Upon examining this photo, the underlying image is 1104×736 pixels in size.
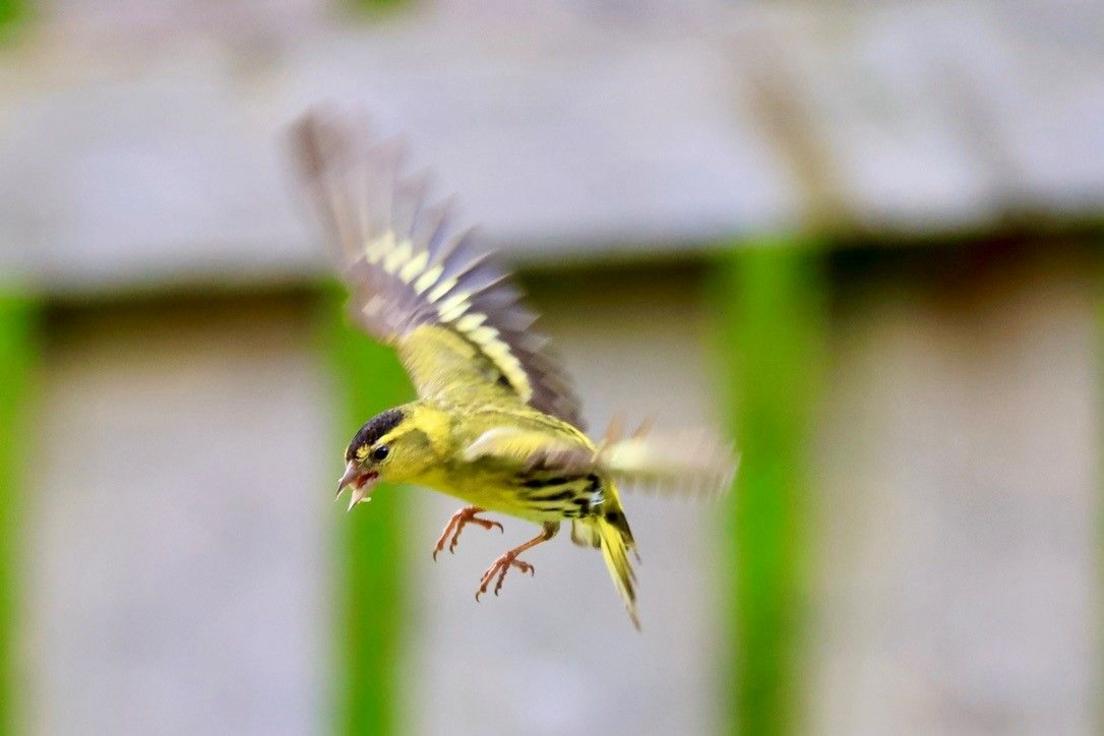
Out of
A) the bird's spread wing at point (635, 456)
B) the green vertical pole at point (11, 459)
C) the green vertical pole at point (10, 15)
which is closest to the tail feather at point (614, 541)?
the bird's spread wing at point (635, 456)

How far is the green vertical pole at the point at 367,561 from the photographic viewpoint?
3.88m

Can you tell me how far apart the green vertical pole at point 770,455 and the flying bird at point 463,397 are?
140 centimetres

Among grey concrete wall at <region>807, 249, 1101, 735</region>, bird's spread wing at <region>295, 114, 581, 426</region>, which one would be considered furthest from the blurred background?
bird's spread wing at <region>295, 114, 581, 426</region>

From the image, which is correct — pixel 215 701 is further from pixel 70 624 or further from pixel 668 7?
pixel 668 7

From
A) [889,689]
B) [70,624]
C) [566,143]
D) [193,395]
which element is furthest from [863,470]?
[70,624]

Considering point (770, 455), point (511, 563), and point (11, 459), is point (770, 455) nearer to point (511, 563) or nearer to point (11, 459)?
point (11, 459)

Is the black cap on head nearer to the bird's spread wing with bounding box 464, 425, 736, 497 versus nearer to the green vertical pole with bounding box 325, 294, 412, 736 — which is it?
the bird's spread wing with bounding box 464, 425, 736, 497

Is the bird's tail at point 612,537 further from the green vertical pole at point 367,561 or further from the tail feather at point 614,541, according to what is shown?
the green vertical pole at point 367,561

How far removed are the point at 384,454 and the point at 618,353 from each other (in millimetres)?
1995

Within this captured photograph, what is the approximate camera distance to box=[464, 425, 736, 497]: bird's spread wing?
1.42 metres

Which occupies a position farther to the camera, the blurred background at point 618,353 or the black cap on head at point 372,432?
the blurred background at point 618,353

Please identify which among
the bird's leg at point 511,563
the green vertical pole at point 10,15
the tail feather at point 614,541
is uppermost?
the green vertical pole at point 10,15

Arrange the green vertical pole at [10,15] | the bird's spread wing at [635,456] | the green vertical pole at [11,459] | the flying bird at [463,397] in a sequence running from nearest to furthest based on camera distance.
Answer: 1. the bird's spread wing at [635,456]
2. the flying bird at [463,397]
3. the green vertical pole at [11,459]
4. the green vertical pole at [10,15]

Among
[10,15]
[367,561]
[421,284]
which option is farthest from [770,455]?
[10,15]
